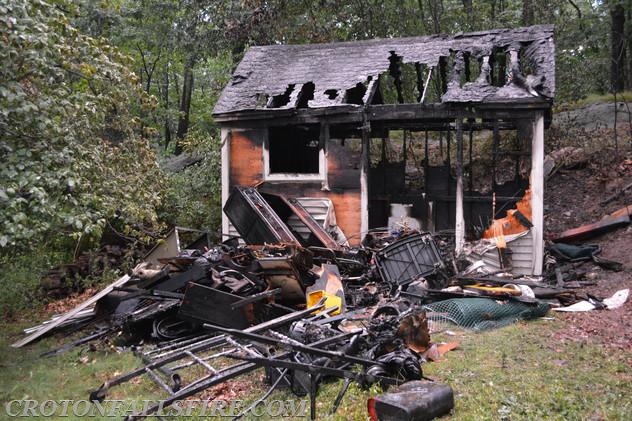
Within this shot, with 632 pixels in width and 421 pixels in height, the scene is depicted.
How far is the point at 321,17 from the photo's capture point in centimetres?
1945

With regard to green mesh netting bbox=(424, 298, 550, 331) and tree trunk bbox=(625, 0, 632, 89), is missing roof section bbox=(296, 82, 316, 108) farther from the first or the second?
tree trunk bbox=(625, 0, 632, 89)

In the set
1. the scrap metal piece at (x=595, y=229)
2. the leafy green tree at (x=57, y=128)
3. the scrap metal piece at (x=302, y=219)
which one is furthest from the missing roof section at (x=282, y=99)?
the scrap metal piece at (x=595, y=229)

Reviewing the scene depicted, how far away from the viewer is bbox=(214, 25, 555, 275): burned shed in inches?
425

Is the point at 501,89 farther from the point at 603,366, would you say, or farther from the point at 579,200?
the point at 603,366

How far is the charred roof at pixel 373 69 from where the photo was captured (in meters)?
11.2

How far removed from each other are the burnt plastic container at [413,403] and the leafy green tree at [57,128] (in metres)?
4.13

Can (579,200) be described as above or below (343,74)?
below

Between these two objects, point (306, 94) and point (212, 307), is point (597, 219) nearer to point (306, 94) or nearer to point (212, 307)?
point (306, 94)

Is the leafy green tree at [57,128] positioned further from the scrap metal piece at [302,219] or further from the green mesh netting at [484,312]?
the green mesh netting at [484,312]

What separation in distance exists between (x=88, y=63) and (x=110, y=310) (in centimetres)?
409

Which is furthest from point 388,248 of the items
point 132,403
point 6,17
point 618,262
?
point 6,17

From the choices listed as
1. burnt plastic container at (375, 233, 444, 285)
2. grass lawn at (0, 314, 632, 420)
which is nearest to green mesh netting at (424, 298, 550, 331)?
grass lawn at (0, 314, 632, 420)

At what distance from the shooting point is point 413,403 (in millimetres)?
4582

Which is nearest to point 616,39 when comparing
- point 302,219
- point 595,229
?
point 595,229
